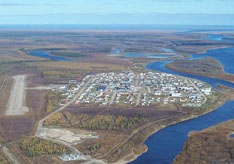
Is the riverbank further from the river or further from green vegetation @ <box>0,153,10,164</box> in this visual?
green vegetation @ <box>0,153,10,164</box>

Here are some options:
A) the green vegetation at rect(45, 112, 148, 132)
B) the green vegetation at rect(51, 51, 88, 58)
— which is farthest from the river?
the green vegetation at rect(51, 51, 88, 58)

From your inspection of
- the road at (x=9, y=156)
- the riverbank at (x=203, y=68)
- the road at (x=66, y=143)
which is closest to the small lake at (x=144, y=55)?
the riverbank at (x=203, y=68)

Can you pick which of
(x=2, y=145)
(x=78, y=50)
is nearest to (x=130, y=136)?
(x=2, y=145)

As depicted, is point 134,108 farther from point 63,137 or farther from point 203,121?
point 63,137

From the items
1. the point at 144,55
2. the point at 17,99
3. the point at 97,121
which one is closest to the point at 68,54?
the point at 144,55

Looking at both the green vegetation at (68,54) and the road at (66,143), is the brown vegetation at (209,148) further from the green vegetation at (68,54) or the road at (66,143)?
the green vegetation at (68,54)

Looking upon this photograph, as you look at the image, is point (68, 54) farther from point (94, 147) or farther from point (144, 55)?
point (94, 147)
